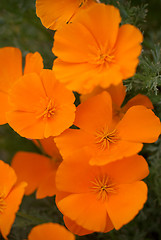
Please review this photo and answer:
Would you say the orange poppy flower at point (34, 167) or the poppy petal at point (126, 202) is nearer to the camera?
the poppy petal at point (126, 202)

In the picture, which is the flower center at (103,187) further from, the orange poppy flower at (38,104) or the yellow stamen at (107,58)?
the yellow stamen at (107,58)

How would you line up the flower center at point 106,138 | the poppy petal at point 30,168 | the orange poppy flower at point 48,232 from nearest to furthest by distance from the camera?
1. the orange poppy flower at point 48,232
2. the flower center at point 106,138
3. the poppy petal at point 30,168

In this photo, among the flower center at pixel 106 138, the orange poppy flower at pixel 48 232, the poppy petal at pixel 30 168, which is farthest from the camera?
the poppy petal at pixel 30 168

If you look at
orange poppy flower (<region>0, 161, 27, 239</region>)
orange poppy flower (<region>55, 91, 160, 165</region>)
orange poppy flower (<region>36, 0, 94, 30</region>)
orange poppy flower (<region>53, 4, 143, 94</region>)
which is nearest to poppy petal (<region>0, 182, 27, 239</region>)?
orange poppy flower (<region>0, 161, 27, 239</region>)

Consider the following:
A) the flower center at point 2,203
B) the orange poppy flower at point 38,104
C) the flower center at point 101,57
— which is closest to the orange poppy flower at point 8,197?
the flower center at point 2,203

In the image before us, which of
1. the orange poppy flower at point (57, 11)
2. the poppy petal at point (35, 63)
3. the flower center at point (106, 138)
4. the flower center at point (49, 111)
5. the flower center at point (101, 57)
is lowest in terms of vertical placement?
the flower center at point (106, 138)

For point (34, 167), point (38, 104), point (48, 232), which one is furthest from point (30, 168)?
point (48, 232)

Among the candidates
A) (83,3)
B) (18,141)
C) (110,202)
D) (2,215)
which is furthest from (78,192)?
(18,141)
